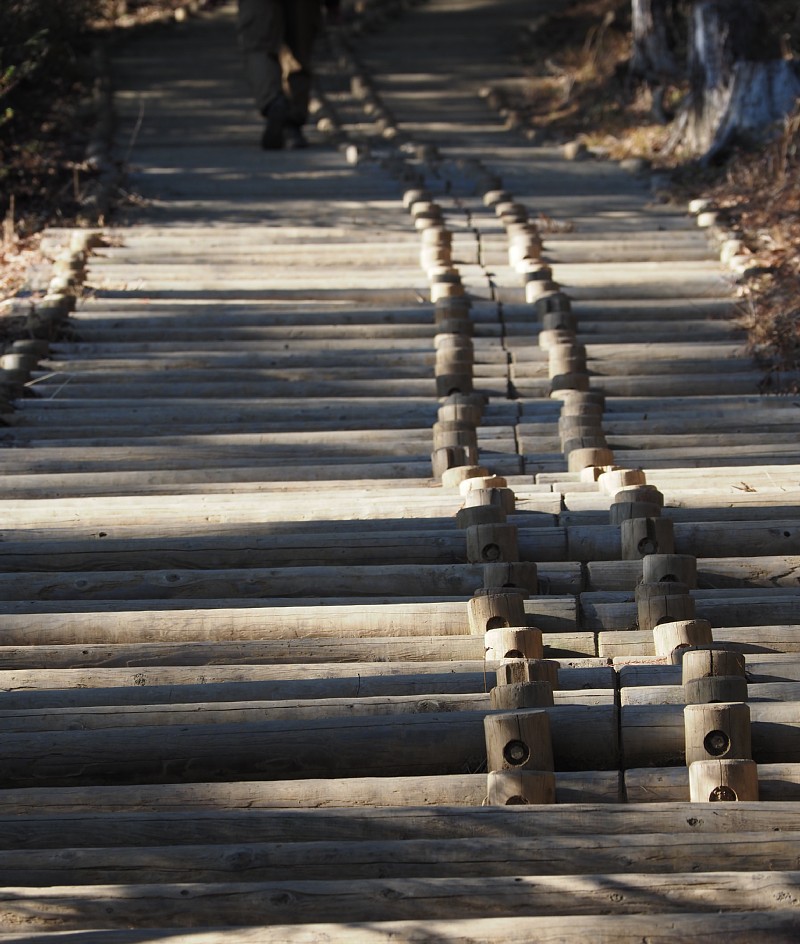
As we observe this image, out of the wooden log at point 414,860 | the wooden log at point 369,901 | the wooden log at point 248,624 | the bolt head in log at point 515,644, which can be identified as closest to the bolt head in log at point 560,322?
the wooden log at point 248,624

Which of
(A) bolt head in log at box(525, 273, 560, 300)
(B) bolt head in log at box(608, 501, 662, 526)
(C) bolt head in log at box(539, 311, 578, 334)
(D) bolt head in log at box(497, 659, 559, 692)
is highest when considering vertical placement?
(A) bolt head in log at box(525, 273, 560, 300)

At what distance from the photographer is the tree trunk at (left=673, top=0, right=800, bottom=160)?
862cm

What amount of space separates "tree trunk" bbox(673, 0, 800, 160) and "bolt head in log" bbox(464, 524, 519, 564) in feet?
16.6

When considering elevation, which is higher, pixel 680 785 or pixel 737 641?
pixel 737 641

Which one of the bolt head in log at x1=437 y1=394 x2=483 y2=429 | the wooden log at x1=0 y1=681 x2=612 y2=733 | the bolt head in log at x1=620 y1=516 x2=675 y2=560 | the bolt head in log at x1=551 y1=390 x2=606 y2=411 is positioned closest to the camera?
the wooden log at x1=0 y1=681 x2=612 y2=733

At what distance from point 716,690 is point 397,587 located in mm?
1164

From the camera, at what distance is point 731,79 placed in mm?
8812

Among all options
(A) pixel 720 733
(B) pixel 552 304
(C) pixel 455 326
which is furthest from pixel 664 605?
(B) pixel 552 304

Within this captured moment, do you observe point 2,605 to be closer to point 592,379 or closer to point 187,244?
point 592,379

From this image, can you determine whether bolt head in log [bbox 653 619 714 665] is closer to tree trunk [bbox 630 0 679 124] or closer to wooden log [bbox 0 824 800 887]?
wooden log [bbox 0 824 800 887]

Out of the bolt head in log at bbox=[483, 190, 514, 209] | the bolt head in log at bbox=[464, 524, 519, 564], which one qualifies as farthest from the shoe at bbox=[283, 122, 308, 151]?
the bolt head in log at bbox=[464, 524, 519, 564]

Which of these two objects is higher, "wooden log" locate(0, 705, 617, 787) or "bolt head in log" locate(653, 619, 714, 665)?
"bolt head in log" locate(653, 619, 714, 665)

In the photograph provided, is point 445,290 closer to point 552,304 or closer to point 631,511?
point 552,304

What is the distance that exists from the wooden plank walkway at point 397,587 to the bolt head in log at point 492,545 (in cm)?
A: 1
